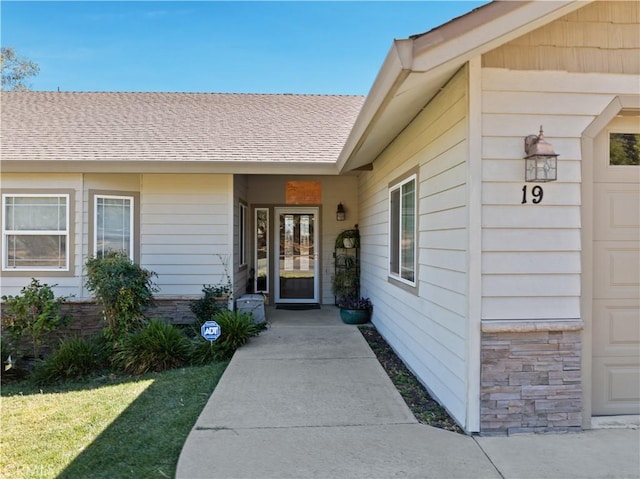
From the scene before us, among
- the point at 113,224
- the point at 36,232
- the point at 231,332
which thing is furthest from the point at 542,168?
the point at 36,232

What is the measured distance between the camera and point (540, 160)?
3029 mm

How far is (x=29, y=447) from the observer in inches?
132

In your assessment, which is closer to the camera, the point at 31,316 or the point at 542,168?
the point at 542,168

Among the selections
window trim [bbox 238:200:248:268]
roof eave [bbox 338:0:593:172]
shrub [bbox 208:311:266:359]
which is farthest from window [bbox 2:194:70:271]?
roof eave [bbox 338:0:593:172]

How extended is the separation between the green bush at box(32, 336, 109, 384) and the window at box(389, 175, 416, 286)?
426 centimetres

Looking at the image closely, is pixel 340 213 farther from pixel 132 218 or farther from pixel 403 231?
pixel 132 218

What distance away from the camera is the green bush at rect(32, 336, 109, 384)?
527 centimetres

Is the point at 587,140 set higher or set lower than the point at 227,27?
lower

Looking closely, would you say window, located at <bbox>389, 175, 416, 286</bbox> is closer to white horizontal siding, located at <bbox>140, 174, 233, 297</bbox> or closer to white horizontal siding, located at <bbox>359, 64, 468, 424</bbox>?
white horizontal siding, located at <bbox>359, 64, 468, 424</bbox>

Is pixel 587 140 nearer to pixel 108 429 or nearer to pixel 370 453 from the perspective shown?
pixel 370 453

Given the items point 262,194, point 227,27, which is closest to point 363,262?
point 262,194

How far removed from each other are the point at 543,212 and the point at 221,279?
539 centimetres

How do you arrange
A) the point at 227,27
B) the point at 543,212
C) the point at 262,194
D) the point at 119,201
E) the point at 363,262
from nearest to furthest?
the point at 543,212 → the point at 119,201 → the point at 363,262 → the point at 262,194 → the point at 227,27

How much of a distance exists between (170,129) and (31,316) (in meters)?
4.25
